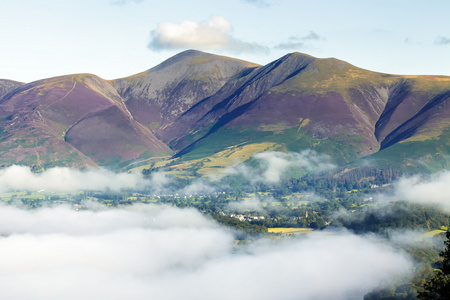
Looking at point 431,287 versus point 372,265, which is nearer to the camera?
point 431,287

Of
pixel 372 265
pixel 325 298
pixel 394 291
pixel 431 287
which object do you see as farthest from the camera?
pixel 372 265

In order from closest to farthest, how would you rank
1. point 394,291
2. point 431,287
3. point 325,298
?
point 431,287 → point 394,291 → point 325,298

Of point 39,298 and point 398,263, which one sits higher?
point 398,263

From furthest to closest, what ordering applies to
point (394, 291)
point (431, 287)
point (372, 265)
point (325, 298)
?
point (372, 265) → point (325, 298) → point (394, 291) → point (431, 287)

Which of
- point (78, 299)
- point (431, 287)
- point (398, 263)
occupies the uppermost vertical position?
point (431, 287)

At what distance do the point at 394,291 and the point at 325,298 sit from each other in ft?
73.5

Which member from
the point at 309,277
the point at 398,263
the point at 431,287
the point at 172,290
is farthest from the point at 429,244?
the point at 431,287

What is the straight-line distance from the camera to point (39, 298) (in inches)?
7520

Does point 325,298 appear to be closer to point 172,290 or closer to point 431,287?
point 172,290

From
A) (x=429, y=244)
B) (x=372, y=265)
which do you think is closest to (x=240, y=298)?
(x=372, y=265)

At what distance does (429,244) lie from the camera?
640 feet

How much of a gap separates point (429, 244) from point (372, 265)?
60.0ft

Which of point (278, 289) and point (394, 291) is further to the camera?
point (278, 289)

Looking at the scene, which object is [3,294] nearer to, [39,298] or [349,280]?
[39,298]
